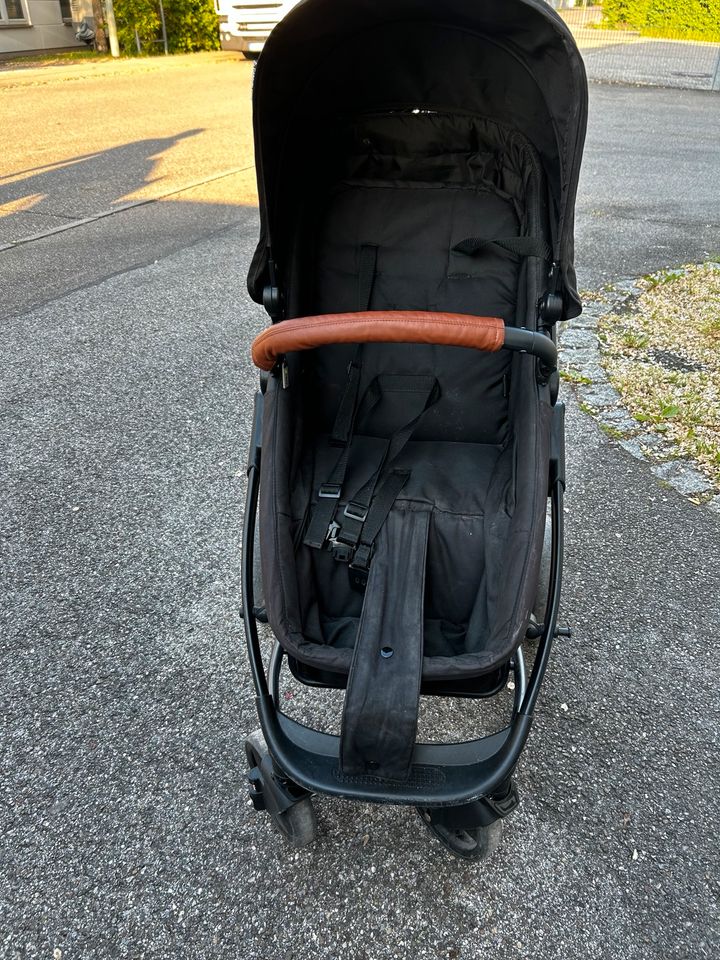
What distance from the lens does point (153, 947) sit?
1.88 metres

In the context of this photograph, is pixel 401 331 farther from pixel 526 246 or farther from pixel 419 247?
pixel 419 247

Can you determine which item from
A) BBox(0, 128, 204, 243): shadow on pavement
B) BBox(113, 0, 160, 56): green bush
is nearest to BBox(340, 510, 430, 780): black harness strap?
BBox(0, 128, 204, 243): shadow on pavement

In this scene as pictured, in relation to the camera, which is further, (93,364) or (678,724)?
(93,364)

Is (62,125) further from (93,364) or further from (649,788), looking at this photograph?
(649,788)

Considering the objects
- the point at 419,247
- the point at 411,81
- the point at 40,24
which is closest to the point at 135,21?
the point at 40,24

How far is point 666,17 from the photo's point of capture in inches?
854

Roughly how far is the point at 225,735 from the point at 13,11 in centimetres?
2113

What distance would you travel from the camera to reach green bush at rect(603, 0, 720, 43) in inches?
831

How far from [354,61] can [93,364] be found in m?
2.71

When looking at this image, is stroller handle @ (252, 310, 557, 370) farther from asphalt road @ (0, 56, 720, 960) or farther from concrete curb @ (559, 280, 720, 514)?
concrete curb @ (559, 280, 720, 514)

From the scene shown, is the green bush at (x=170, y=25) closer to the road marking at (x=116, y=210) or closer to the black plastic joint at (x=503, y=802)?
the road marking at (x=116, y=210)

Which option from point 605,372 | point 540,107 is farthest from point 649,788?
point 605,372

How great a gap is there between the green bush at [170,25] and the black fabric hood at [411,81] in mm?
18454

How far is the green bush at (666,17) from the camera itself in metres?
21.1
